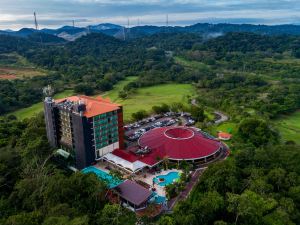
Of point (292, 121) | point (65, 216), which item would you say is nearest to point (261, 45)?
point (292, 121)

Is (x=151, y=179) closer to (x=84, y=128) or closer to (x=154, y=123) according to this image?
(x=84, y=128)

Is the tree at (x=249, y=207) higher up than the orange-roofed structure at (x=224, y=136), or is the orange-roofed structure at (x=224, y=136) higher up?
the tree at (x=249, y=207)

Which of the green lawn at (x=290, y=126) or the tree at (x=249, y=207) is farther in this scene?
the green lawn at (x=290, y=126)

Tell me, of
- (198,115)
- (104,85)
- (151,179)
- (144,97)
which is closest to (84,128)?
(151,179)

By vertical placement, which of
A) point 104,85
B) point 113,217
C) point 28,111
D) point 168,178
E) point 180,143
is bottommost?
point 28,111

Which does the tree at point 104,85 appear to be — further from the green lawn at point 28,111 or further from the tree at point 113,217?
the tree at point 113,217

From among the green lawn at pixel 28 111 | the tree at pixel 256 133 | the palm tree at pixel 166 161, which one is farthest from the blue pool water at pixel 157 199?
the green lawn at pixel 28 111
